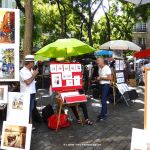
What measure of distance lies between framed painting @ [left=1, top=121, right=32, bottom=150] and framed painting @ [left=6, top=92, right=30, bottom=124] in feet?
0.34

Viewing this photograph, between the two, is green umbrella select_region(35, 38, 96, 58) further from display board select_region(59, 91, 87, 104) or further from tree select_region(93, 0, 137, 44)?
tree select_region(93, 0, 137, 44)

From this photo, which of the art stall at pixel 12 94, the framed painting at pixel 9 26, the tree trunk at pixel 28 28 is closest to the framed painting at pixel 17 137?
the art stall at pixel 12 94

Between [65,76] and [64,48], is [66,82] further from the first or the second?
[64,48]

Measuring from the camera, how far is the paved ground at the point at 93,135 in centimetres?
740

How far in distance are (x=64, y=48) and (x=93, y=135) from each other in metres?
2.80

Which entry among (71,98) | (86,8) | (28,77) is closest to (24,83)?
(28,77)

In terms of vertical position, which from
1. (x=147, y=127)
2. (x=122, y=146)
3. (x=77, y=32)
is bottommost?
(x=122, y=146)

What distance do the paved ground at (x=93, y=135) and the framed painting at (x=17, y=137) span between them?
0.78m

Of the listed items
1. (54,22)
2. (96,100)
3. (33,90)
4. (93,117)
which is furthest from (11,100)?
(54,22)

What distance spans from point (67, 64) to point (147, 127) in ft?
15.2

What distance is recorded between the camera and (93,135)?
27.3 feet

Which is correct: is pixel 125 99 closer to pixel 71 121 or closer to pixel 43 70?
pixel 71 121

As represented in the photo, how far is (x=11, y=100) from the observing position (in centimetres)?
666

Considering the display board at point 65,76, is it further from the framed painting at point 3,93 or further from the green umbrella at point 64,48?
the framed painting at point 3,93
